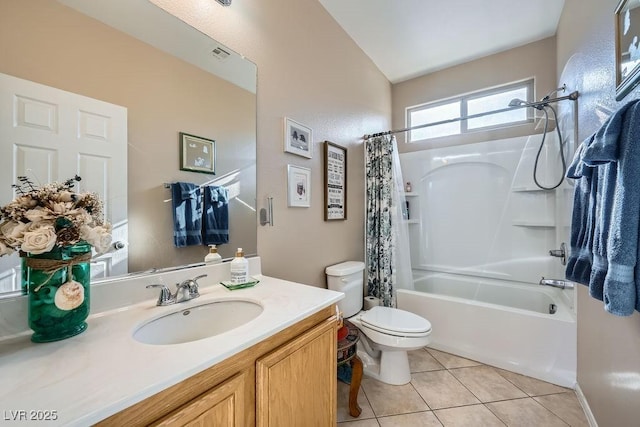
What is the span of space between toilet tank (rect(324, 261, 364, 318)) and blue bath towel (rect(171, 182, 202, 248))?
1.03 meters

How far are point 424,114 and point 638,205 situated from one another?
8.58 ft

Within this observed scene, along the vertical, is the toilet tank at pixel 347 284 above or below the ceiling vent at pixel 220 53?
below

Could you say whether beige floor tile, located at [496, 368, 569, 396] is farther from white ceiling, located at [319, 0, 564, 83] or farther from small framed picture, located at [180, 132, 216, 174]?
white ceiling, located at [319, 0, 564, 83]

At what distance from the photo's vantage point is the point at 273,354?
825 mm

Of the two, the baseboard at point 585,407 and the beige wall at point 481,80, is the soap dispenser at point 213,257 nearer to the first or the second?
the baseboard at point 585,407

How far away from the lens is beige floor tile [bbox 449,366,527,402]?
169 cm

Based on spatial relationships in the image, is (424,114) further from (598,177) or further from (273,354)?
(273,354)

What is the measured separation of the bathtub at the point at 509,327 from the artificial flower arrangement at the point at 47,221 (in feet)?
7.50

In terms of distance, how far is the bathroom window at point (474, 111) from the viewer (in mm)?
2604

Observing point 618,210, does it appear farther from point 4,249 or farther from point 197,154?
point 4,249

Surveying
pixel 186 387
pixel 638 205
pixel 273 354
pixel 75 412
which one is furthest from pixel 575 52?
pixel 75 412

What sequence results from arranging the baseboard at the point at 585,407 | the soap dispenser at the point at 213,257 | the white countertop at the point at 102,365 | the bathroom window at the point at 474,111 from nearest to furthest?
1. the white countertop at the point at 102,365
2. the soap dispenser at the point at 213,257
3. the baseboard at the point at 585,407
4. the bathroom window at the point at 474,111

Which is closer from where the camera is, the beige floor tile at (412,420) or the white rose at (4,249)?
the white rose at (4,249)

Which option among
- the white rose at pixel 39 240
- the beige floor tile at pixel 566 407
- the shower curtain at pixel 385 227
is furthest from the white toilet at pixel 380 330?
the white rose at pixel 39 240
